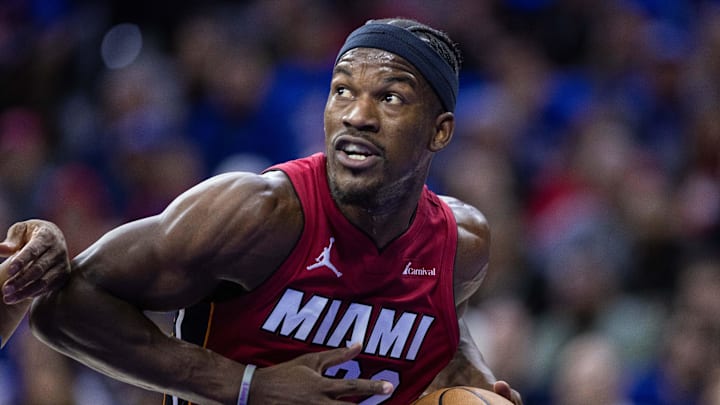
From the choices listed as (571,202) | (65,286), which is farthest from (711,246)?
(65,286)

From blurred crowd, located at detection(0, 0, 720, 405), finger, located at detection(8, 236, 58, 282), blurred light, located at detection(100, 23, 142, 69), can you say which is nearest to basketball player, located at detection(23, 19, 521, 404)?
finger, located at detection(8, 236, 58, 282)

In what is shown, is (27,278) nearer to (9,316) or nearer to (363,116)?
(9,316)

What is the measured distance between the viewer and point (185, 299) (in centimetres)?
334

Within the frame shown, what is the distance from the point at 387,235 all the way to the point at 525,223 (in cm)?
411

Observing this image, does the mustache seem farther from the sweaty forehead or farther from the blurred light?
the blurred light

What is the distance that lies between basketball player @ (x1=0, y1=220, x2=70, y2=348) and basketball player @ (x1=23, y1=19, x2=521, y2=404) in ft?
0.21

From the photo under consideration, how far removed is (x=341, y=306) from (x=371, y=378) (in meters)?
0.29

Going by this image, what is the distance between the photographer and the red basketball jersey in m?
3.49

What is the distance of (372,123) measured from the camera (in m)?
3.47

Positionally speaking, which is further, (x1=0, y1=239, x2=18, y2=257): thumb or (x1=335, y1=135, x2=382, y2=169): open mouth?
(x1=335, y1=135, x2=382, y2=169): open mouth

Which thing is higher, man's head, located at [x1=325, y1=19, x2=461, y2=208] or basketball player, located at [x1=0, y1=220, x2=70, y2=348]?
man's head, located at [x1=325, y1=19, x2=461, y2=208]

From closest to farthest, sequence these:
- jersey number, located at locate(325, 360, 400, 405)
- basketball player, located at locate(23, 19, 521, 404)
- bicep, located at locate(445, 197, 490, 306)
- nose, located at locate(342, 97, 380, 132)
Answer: basketball player, located at locate(23, 19, 521, 404) → nose, located at locate(342, 97, 380, 132) → jersey number, located at locate(325, 360, 400, 405) → bicep, located at locate(445, 197, 490, 306)

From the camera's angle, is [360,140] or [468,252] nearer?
[360,140]

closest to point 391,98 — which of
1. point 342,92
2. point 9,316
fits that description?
point 342,92
